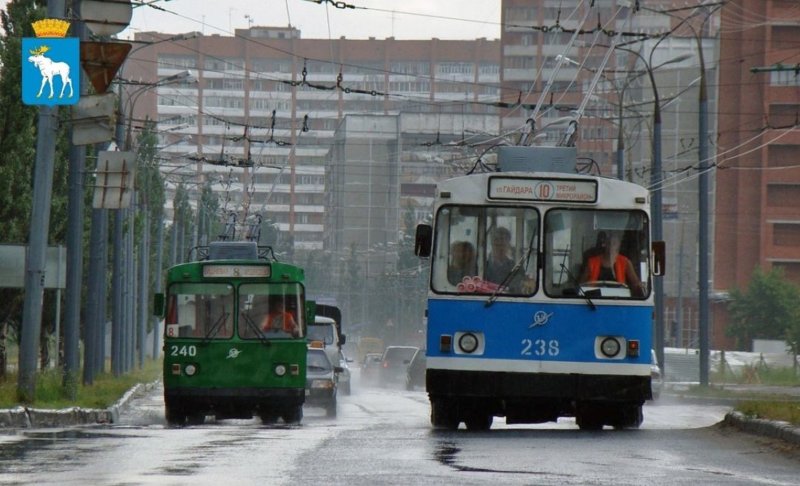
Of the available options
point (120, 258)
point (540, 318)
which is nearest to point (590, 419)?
point (540, 318)

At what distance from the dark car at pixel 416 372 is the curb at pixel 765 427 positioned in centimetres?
3403

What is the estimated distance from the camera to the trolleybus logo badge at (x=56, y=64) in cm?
2602

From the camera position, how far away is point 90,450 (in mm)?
14766

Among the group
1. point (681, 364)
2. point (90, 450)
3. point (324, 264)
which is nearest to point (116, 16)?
point (90, 450)

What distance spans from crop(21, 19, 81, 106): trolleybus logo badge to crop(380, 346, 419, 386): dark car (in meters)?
35.0

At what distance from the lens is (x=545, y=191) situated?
18.6m

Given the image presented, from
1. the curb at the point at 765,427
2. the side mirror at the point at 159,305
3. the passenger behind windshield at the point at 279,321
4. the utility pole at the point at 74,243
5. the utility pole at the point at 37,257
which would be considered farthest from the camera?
the utility pole at the point at 74,243

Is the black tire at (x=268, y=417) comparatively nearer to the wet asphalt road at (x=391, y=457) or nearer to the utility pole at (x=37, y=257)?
the utility pole at (x=37, y=257)

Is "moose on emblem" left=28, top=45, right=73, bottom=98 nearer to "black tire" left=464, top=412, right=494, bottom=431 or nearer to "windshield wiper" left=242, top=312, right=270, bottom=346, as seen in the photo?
"windshield wiper" left=242, top=312, right=270, bottom=346

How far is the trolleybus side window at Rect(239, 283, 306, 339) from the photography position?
84.2 ft

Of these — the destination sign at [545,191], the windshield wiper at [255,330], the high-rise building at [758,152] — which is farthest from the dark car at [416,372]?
the high-rise building at [758,152]

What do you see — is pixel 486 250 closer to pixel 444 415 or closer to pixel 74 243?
pixel 444 415

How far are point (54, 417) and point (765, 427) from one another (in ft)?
33.8

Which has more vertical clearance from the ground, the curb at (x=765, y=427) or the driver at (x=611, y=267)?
the driver at (x=611, y=267)
